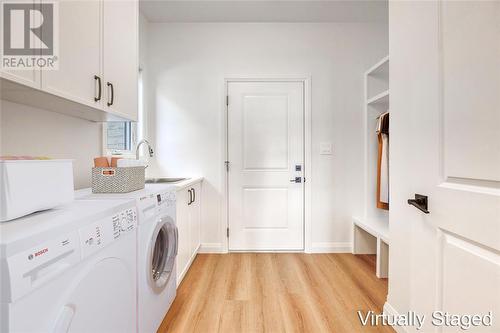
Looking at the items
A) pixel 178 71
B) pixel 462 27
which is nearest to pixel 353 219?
pixel 462 27

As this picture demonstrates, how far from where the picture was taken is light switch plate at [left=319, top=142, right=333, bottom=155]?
2850mm

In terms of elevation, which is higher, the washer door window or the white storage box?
the white storage box

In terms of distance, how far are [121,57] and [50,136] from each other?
641 mm

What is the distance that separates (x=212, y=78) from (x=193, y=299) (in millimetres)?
2272

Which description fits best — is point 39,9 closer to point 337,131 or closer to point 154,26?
point 154,26

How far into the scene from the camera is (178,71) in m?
Result: 2.85

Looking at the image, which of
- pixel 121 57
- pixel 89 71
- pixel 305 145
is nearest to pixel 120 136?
pixel 121 57

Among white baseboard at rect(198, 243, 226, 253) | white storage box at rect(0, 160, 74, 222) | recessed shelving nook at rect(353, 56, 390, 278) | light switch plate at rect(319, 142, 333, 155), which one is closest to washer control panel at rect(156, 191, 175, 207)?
white storage box at rect(0, 160, 74, 222)

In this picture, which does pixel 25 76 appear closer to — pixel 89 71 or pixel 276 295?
pixel 89 71

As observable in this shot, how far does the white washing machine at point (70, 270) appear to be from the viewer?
0.54 meters

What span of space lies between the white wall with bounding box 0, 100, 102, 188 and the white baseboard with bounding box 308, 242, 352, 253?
2.36m

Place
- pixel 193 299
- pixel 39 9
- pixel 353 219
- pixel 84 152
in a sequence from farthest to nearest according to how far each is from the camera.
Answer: pixel 353 219
pixel 193 299
pixel 84 152
pixel 39 9

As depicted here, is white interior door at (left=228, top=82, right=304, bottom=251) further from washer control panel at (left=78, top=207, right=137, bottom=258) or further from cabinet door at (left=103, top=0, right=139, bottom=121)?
washer control panel at (left=78, top=207, right=137, bottom=258)

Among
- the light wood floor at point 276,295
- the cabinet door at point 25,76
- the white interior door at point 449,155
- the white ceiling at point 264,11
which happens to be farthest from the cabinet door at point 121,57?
the white interior door at point 449,155
